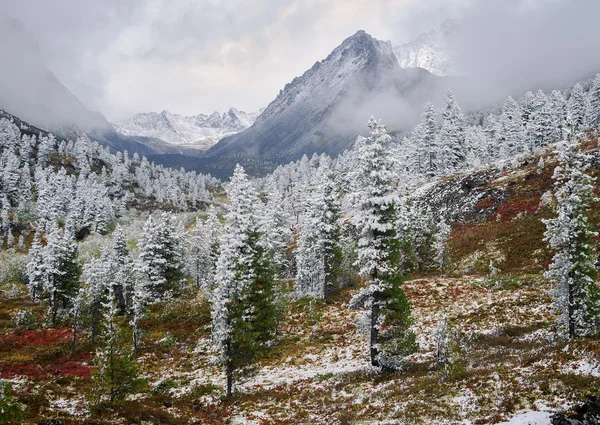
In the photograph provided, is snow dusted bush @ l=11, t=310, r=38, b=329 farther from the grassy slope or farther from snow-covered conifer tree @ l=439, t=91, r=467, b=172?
snow-covered conifer tree @ l=439, t=91, r=467, b=172

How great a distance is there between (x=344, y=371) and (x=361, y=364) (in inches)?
64.0

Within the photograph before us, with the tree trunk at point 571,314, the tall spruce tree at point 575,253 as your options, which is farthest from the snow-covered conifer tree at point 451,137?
the tree trunk at point 571,314

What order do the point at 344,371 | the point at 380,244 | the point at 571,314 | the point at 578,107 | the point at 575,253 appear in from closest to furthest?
the point at 575,253
the point at 571,314
the point at 380,244
the point at 344,371
the point at 578,107

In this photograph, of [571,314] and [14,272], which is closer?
[571,314]

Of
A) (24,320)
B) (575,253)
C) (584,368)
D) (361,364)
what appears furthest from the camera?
(24,320)

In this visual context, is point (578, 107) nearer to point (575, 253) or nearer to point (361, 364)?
point (575, 253)

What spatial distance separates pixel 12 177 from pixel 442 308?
163 metres

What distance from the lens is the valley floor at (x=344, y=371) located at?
13.9 meters

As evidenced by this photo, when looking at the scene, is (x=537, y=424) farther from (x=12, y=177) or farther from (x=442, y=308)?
(x=12, y=177)

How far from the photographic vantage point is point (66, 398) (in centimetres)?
2612

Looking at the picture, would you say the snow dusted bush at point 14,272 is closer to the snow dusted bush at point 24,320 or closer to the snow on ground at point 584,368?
the snow dusted bush at point 24,320

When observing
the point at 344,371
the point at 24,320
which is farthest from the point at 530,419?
the point at 24,320

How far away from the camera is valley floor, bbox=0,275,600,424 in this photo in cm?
1393

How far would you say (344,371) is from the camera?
2423cm
